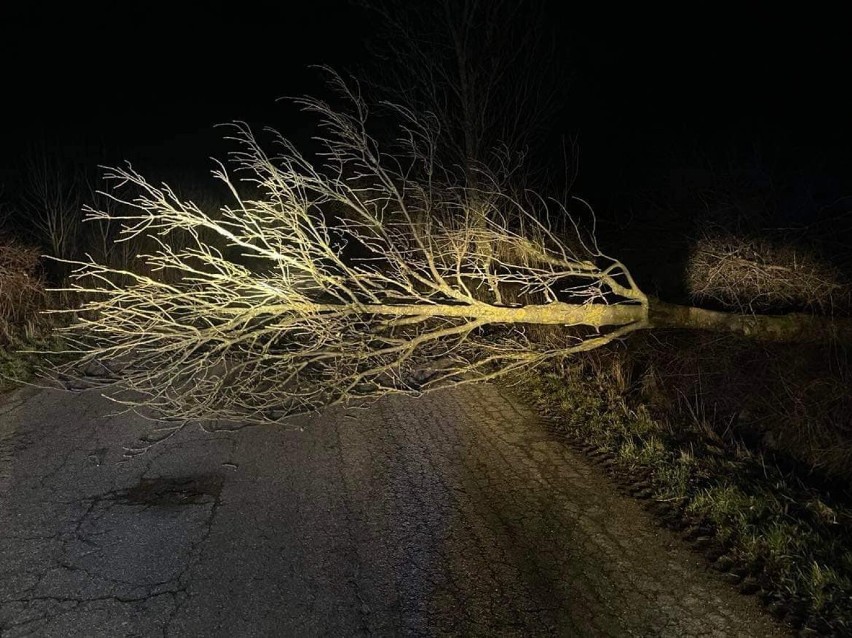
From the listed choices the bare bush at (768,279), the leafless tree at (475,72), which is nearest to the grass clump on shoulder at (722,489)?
the bare bush at (768,279)

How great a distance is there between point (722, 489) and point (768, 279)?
9.30ft

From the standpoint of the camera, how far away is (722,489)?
172 inches

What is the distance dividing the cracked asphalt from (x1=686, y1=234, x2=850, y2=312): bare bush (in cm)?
249

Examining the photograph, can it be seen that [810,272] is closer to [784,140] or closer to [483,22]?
[784,140]

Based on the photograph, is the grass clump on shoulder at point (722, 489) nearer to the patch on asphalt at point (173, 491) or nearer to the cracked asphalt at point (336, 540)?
the cracked asphalt at point (336, 540)

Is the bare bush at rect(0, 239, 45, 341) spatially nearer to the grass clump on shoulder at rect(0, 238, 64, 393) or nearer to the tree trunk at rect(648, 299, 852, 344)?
the grass clump on shoulder at rect(0, 238, 64, 393)

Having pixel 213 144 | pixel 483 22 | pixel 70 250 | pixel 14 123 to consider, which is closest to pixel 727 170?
pixel 483 22

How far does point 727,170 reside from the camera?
1044 centimetres

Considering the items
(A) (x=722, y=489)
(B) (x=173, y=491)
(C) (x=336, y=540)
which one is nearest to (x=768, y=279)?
(A) (x=722, y=489)

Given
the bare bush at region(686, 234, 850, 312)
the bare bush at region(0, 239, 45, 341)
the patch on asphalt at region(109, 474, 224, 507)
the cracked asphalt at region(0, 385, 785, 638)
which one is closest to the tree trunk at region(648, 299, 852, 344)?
the bare bush at region(686, 234, 850, 312)

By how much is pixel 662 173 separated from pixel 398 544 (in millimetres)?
10707

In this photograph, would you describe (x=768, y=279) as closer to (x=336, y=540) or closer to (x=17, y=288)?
(x=336, y=540)

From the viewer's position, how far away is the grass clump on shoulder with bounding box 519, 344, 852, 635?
348cm

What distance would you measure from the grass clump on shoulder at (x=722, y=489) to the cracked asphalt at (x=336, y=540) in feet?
A: 0.69
